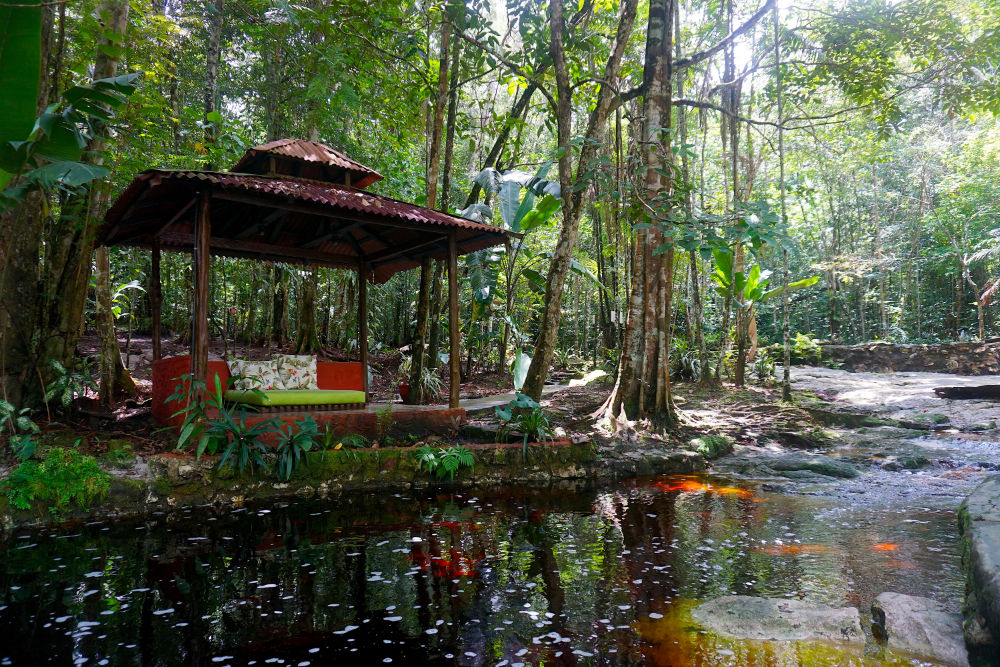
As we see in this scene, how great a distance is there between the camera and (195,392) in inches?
234

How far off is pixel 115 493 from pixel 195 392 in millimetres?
1149

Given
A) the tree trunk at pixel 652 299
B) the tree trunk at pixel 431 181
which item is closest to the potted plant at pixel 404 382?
the tree trunk at pixel 431 181

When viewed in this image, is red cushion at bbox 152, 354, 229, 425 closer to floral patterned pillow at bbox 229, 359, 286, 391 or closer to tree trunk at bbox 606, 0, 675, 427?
floral patterned pillow at bbox 229, 359, 286, 391

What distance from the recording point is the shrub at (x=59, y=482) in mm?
4945

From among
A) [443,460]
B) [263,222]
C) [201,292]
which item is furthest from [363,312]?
[443,460]

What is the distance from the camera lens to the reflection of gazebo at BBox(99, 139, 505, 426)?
5.96 m

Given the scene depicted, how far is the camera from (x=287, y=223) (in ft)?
26.9

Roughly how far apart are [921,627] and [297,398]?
6.01 meters

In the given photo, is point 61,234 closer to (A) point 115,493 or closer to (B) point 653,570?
(A) point 115,493

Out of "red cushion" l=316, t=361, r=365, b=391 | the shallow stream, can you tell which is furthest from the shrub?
"red cushion" l=316, t=361, r=365, b=391

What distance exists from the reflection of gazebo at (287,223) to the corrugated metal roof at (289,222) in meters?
0.01

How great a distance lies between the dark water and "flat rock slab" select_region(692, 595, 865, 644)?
0.11 m

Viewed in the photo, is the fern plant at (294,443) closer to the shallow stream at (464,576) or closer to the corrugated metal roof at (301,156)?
the shallow stream at (464,576)

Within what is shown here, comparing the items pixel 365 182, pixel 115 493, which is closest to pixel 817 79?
pixel 365 182
